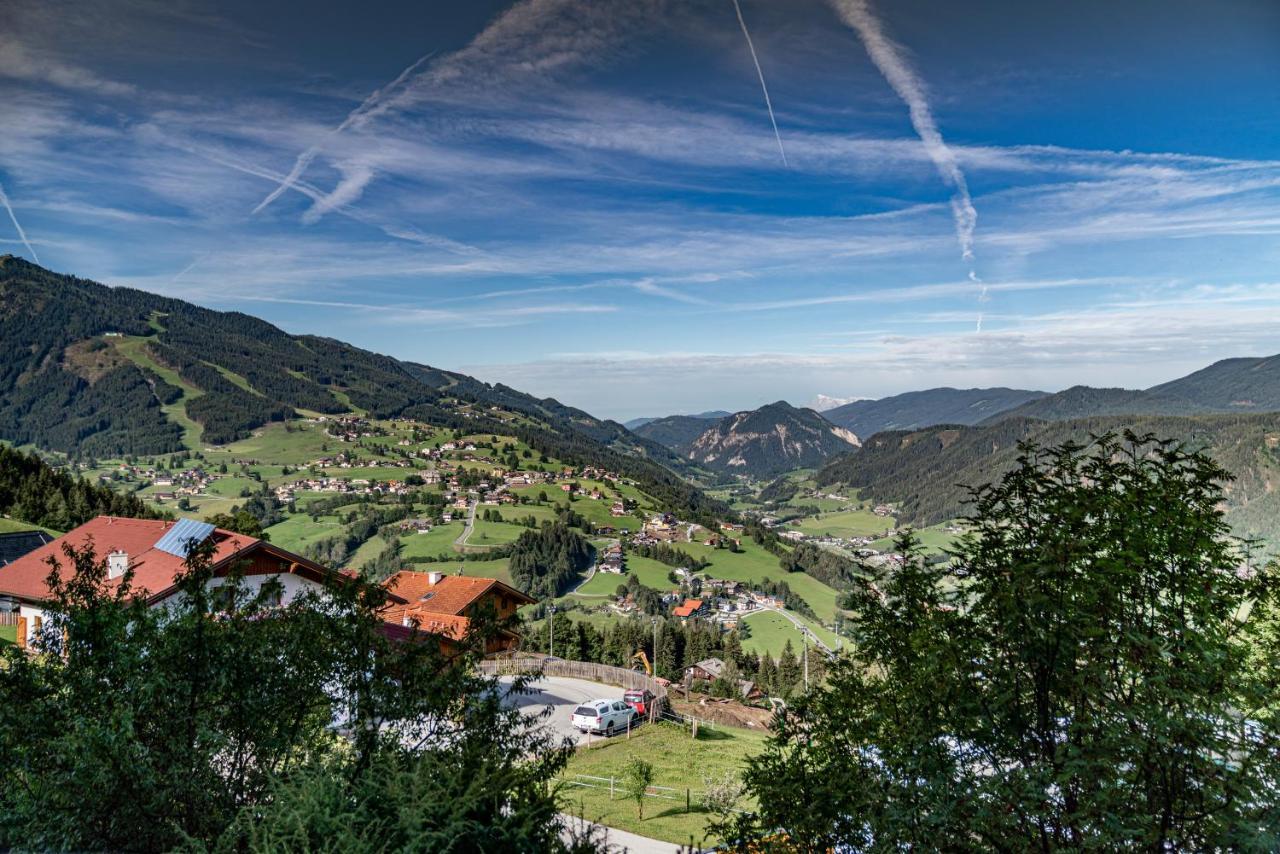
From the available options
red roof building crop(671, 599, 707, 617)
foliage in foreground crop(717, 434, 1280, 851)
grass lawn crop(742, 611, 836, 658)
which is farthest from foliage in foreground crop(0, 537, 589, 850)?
red roof building crop(671, 599, 707, 617)

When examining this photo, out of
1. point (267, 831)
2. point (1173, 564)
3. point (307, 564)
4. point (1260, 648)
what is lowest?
point (307, 564)

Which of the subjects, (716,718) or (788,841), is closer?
(788,841)

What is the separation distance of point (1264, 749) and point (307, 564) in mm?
26512

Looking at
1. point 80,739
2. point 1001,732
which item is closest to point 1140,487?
point 1001,732

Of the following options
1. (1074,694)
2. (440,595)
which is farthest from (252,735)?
(440,595)

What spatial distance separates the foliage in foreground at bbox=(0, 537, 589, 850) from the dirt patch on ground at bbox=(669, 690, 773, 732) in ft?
93.8

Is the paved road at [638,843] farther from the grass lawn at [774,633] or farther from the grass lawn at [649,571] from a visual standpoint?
the grass lawn at [649,571]

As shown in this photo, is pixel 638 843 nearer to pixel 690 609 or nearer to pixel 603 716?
pixel 603 716

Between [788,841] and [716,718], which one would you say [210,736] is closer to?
[788,841]

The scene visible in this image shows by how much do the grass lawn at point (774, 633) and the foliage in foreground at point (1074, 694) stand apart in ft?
250

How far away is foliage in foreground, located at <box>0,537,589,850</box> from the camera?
5.86m

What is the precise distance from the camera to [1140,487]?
21.6ft

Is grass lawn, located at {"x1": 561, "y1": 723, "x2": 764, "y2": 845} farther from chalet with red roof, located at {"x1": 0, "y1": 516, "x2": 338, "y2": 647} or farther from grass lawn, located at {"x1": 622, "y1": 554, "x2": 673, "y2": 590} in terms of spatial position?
grass lawn, located at {"x1": 622, "y1": 554, "x2": 673, "y2": 590}

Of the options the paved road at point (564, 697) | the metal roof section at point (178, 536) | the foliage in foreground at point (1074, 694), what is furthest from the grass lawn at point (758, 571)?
the foliage in foreground at point (1074, 694)
